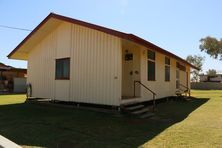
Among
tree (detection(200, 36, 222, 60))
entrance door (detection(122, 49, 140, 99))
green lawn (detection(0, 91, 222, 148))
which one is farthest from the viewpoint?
tree (detection(200, 36, 222, 60))

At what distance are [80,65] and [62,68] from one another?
151 centimetres

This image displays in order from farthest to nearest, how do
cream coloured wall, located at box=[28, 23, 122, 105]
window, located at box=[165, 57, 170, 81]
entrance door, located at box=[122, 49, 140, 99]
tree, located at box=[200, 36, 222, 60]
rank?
tree, located at box=[200, 36, 222, 60], window, located at box=[165, 57, 170, 81], entrance door, located at box=[122, 49, 140, 99], cream coloured wall, located at box=[28, 23, 122, 105]

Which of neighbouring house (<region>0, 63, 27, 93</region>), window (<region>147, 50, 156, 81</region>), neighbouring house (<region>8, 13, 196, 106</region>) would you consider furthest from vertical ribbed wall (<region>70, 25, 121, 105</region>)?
neighbouring house (<region>0, 63, 27, 93</region>)

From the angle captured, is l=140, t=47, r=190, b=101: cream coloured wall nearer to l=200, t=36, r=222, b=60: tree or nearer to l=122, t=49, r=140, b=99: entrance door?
l=122, t=49, r=140, b=99: entrance door

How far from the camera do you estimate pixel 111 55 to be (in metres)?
8.58

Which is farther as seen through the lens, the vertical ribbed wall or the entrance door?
the entrance door

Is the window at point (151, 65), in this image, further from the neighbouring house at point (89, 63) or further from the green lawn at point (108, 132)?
the green lawn at point (108, 132)

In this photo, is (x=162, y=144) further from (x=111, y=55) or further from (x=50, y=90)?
(x=50, y=90)

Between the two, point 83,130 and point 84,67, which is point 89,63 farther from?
point 83,130

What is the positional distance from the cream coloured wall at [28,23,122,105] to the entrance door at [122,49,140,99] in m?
1.91

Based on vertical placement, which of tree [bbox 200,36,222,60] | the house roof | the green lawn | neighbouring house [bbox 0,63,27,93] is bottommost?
the green lawn

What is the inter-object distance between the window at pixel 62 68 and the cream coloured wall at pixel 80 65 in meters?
0.20

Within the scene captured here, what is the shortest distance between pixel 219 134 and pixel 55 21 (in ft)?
27.8

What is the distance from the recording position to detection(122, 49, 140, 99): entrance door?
407 inches
